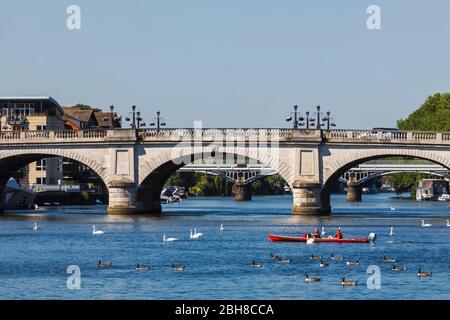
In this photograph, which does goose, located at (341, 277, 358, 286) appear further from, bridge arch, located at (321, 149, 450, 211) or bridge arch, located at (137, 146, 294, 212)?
bridge arch, located at (137, 146, 294, 212)

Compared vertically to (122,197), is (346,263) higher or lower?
lower

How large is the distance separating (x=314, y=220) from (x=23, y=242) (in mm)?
31781

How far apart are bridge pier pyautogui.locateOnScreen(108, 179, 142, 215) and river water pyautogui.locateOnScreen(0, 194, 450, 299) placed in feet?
7.25

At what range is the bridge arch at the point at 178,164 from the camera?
113 m

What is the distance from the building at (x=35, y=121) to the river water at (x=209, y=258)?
1433 inches

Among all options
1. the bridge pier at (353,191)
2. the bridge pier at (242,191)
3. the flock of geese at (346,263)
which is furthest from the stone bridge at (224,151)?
the bridge pier at (353,191)

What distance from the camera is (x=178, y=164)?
120 meters

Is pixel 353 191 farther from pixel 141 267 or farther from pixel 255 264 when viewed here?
pixel 141 267

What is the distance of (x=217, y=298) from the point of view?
5288 centimetres

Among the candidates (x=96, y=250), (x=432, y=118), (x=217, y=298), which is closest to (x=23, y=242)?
(x=96, y=250)

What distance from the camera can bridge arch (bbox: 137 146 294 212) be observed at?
113 m

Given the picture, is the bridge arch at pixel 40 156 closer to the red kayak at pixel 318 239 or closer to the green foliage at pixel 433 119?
the red kayak at pixel 318 239

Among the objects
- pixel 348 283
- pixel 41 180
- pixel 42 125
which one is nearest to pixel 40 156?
pixel 42 125

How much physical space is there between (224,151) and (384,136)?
15742 millimetres
